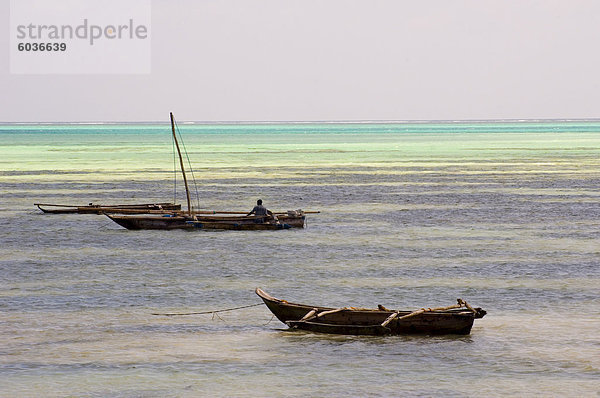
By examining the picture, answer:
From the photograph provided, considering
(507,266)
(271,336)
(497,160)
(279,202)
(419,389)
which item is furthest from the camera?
(497,160)

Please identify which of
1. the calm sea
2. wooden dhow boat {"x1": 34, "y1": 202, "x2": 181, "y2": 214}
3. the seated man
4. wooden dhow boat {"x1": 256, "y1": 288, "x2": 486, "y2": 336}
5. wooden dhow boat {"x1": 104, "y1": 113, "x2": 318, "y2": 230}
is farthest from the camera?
wooden dhow boat {"x1": 34, "y1": 202, "x2": 181, "y2": 214}

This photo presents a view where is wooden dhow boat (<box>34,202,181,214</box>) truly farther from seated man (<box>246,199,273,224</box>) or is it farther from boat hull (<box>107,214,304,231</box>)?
seated man (<box>246,199,273,224</box>)

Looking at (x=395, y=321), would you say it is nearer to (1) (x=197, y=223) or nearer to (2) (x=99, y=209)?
(1) (x=197, y=223)

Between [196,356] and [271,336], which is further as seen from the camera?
[271,336]

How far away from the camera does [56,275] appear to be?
25500mm

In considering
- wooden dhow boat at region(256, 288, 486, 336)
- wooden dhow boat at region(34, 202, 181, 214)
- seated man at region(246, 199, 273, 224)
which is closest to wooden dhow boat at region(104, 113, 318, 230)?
seated man at region(246, 199, 273, 224)

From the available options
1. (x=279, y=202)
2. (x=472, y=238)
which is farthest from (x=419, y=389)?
(x=279, y=202)

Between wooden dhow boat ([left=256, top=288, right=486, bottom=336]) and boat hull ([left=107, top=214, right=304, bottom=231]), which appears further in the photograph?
boat hull ([left=107, top=214, right=304, bottom=231])

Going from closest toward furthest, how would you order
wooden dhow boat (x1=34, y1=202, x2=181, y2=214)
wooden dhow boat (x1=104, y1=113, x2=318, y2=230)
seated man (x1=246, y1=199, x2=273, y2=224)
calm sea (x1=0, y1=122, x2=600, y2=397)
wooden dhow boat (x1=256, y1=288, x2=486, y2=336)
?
calm sea (x1=0, y1=122, x2=600, y2=397), wooden dhow boat (x1=256, y1=288, x2=486, y2=336), seated man (x1=246, y1=199, x2=273, y2=224), wooden dhow boat (x1=104, y1=113, x2=318, y2=230), wooden dhow boat (x1=34, y1=202, x2=181, y2=214)

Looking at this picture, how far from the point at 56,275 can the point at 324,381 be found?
12314 mm

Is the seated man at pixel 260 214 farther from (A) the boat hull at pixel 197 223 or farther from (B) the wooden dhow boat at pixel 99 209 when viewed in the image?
(B) the wooden dhow boat at pixel 99 209

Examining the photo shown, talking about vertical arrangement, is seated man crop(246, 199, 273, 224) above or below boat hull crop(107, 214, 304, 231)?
above

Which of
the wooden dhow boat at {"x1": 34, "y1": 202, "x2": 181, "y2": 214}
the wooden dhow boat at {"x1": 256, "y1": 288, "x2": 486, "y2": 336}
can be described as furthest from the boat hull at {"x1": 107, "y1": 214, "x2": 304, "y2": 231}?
the wooden dhow boat at {"x1": 256, "y1": 288, "x2": 486, "y2": 336}

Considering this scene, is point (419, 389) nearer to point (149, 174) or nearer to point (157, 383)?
point (157, 383)
